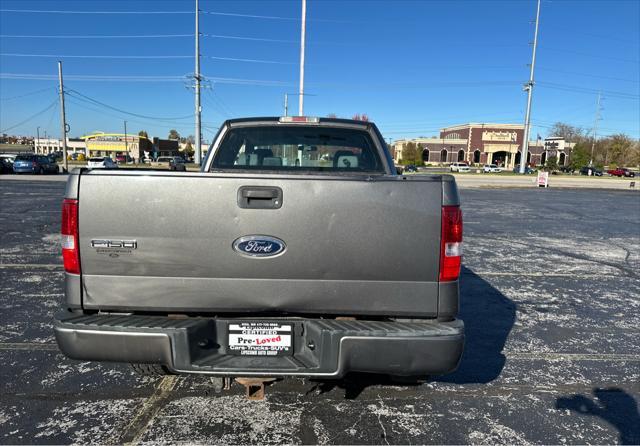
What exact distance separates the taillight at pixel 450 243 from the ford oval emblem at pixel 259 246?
0.92m

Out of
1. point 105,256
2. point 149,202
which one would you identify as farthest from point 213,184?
point 105,256

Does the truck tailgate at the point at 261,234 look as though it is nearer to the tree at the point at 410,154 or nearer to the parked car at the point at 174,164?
the parked car at the point at 174,164

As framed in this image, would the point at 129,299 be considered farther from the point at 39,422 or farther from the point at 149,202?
the point at 39,422

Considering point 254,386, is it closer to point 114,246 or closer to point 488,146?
point 114,246

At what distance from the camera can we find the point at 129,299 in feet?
8.25

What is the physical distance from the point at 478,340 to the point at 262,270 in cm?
290

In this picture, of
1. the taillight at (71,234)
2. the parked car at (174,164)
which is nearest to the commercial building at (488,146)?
the parked car at (174,164)

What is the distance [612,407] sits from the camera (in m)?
3.20

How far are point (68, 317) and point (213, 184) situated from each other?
3.81 ft

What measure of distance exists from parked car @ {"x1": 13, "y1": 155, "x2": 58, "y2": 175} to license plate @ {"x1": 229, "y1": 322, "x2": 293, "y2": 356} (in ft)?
131

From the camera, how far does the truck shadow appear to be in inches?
136

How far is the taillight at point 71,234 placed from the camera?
2.45 meters

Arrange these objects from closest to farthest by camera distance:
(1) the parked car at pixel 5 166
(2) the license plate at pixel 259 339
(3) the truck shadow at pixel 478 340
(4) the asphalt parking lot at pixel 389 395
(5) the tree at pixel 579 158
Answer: (2) the license plate at pixel 259 339 < (4) the asphalt parking lot at pixel 389 395 < (3) the truck shadow at pixel 478 340 < (1) the parked car at pixel 5 166 < (5) the tree at pixel 579 158

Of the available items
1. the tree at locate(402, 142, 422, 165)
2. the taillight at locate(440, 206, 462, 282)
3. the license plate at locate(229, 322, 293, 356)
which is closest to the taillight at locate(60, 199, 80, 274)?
the license plate at locate(229, 322, 293, 356)
